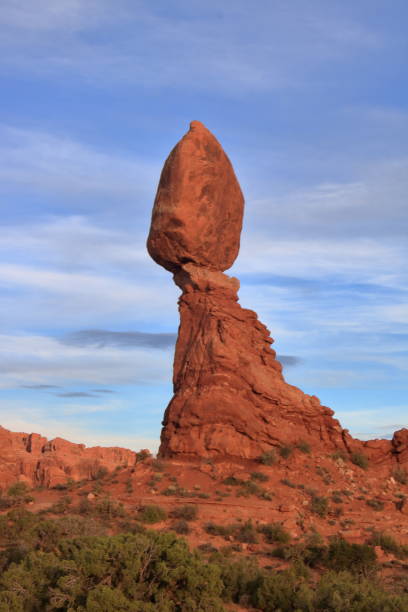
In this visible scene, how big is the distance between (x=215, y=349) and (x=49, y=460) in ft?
117

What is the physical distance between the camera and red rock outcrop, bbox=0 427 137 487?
50.0m

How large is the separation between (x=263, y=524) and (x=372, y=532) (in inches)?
145

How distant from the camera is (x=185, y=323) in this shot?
102 feet

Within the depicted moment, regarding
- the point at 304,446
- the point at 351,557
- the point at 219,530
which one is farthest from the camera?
the point at 304,446

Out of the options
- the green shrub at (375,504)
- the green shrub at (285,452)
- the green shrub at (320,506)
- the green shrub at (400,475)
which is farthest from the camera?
the green shrub at (400,475)

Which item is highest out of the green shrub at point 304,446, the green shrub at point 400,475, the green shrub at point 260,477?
the green shrub at point 304,446

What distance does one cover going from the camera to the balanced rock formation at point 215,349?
1107 inches

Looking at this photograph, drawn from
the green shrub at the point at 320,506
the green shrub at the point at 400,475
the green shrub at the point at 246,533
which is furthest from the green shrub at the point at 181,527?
the green shrub at the point at 400,475

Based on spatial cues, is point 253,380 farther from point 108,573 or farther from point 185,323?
point 108,573

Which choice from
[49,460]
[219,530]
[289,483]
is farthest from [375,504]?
[49,460]

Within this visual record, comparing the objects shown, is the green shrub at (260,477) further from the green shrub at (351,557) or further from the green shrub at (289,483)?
the green shrub at (351,557)

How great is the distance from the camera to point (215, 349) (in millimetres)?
28891

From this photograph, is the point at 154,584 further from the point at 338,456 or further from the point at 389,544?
the point at 338,456

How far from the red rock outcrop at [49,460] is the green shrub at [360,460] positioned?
16403mm
